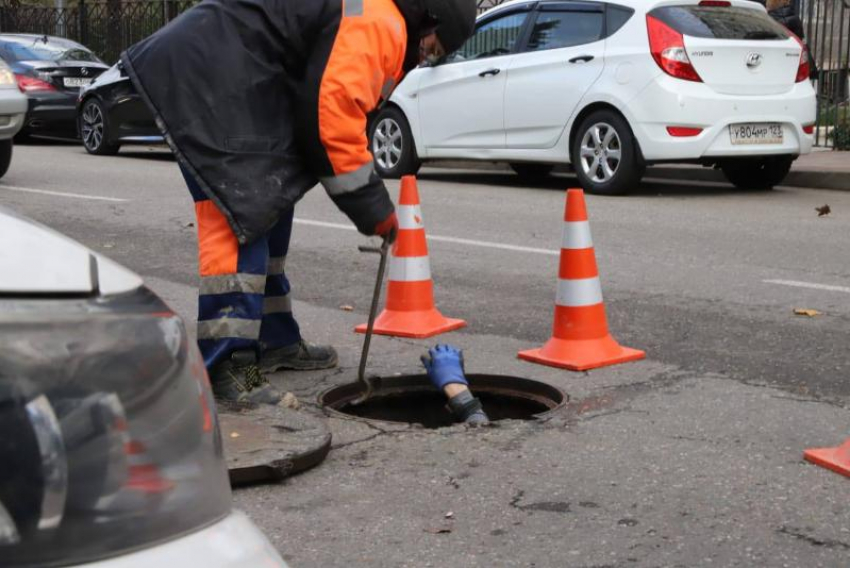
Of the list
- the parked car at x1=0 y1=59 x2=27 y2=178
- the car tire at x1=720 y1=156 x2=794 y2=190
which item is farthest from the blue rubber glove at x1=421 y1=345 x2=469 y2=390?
the parked car at x1=0 y1=59 x2=27 y2=178

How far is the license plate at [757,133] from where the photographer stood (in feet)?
36.8

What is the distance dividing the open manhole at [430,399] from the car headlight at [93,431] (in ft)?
11.7

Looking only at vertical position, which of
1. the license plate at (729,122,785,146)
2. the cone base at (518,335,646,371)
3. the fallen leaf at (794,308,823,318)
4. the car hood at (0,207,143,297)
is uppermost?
the car hood at (0,207,143,297)

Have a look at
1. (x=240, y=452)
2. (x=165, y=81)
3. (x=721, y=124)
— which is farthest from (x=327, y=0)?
(x=721, y=124)

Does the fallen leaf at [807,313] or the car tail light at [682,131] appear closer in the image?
the fallen leaf at [807,313]

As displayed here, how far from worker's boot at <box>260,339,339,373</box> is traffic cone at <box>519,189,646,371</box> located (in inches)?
30.3

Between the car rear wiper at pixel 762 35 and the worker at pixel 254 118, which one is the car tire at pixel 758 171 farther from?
the worker at pixel 254 118

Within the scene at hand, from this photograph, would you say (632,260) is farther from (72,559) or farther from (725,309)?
(72,559)

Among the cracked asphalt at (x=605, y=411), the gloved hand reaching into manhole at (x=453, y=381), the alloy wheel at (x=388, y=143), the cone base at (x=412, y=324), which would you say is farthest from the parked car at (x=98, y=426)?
the alloy wheel at (x=388, y=143)

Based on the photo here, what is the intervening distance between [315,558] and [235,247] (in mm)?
1428

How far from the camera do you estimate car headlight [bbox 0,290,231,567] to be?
1.25m

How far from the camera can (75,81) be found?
18203 mm

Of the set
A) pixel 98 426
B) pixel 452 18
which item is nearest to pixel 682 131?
pixel 452 18

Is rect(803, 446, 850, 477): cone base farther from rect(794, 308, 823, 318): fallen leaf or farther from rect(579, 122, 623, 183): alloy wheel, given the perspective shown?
rect(579, 122, 623, 183): alloy wheel
